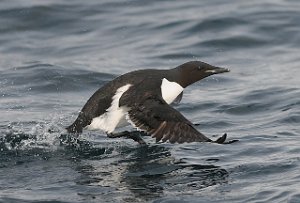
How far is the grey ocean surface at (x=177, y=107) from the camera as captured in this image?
7754mm

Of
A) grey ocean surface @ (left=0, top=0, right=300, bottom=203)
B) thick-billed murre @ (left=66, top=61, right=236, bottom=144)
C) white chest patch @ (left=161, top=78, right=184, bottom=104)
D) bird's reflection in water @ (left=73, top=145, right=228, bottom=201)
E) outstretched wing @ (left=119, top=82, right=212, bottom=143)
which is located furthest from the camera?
white chest patch @ (left=161, top=78, right=184, bottom=104)

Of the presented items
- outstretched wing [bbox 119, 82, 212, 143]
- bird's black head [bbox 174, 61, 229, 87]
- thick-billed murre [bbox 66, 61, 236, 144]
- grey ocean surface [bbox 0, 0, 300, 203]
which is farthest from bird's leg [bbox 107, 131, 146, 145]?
bird's black head [bbox 174, 61, 229, 87]

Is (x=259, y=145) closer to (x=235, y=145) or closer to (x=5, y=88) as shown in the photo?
(x=235, y=145)

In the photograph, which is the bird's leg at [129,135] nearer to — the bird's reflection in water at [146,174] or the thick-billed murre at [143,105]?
the thick-billed murre at [143,105]

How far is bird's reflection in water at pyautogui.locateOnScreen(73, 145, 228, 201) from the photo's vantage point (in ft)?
25.0

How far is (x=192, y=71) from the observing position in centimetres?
939

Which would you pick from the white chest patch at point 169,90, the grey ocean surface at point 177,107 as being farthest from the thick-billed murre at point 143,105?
the grey ocean surface at point 177,107

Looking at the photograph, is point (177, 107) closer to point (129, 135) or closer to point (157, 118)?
point (129, 135)

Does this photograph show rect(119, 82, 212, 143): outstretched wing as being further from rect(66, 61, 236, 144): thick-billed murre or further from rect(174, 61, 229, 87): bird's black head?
rect(174, 61, 229, 87): bird's black head

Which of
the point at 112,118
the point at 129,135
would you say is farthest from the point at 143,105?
the point at 129,135

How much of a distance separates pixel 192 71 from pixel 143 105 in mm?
1107

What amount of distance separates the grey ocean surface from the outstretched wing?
37cm

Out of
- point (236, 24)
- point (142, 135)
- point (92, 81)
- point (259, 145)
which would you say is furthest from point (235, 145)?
point (236, 24)

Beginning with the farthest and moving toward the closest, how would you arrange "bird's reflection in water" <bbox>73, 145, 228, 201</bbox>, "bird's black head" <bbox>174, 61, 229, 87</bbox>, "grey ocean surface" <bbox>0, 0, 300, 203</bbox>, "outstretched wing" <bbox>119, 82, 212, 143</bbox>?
"bird's black head" <bbox>174, 61, 229, 87</bbox> → "outstretched wing" <bbox>119, 82, 212, 143</bbox> → "grey ocean surface" <bbox>0, 0, 300, 203</bbox> → "bird's reflection in water" <bbox>73, 145, 228, 201</bbox>
